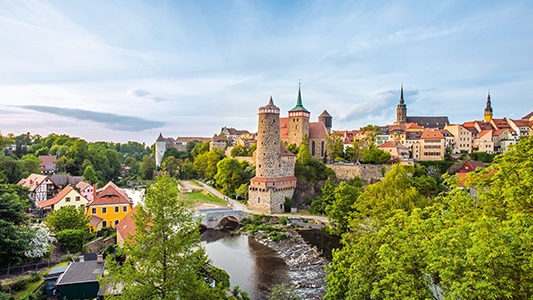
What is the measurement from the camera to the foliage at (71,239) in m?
19.8

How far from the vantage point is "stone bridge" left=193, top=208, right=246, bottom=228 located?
33000 mm

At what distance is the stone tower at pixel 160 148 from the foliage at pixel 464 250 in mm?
71428

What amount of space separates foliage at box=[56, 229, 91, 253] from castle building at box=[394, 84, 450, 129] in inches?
2564

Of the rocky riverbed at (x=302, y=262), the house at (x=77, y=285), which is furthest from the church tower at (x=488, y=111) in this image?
the house at (x=77, y=285)

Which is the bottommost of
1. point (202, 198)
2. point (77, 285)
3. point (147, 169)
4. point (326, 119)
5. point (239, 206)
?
point (239, 206)

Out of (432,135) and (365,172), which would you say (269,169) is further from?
(432,135)

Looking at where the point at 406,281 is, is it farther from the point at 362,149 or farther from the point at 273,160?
the point at 362,149

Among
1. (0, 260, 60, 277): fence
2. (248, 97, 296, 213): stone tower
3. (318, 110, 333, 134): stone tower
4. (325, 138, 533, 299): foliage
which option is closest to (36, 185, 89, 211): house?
(0, 260, 60, 277): fence

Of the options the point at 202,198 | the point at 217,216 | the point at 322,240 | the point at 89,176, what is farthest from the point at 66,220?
the point at 89,176

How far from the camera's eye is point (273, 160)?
3888 cm

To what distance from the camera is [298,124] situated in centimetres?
4816

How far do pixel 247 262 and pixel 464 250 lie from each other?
61.3 feet

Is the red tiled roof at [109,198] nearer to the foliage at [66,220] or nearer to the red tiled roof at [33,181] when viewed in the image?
the foliage at [66,220]

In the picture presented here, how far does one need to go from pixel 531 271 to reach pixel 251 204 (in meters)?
33.1
